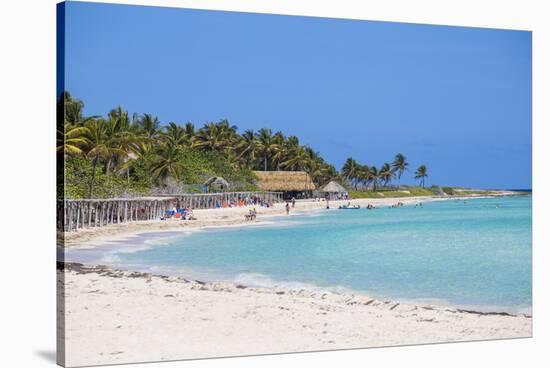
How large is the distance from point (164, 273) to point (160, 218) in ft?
3.63

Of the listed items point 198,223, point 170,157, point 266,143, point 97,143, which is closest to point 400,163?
A: point 266,143

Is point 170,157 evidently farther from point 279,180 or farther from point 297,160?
point 279,180

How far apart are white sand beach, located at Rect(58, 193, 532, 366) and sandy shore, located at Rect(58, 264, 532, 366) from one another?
11mm

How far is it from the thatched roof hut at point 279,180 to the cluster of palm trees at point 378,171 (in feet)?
2.98

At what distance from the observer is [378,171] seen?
41.5 feet

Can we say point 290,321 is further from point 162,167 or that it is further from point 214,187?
point 214,187

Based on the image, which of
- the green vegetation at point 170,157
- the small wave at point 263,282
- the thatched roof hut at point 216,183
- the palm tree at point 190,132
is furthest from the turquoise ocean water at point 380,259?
the thatched roof hut at point 216,183

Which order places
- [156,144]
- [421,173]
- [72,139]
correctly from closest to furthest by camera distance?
[72,139] → [156,144] → [421,173]

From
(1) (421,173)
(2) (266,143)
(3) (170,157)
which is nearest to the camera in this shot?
(1) (421,173)

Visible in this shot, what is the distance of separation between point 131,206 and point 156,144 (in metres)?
1.71

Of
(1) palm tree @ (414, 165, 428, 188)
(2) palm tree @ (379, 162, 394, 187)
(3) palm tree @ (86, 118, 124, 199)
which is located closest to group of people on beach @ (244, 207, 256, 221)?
(2) palm tree @ (379, 162, 394, 187)

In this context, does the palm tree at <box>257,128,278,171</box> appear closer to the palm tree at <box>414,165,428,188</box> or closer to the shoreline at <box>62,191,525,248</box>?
the shoreline at <box>62,191,525,248</box>

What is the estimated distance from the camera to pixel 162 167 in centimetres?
1226

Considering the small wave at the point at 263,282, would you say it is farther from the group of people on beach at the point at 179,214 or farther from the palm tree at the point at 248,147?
the palm tree at the point at 248,147
